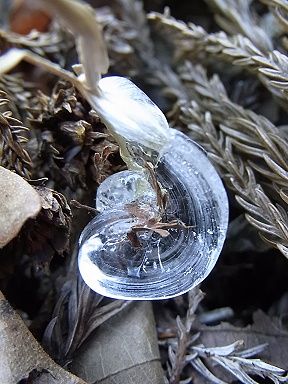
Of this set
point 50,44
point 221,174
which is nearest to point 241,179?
point 221,174

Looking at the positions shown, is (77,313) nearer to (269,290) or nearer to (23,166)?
(23,166)

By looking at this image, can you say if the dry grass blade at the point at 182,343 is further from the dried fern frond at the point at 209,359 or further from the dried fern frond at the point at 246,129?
the dried fern frond at the point at 246,129

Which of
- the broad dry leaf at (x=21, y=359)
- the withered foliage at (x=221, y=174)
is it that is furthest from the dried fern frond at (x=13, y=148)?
the broad dry leaf at (x=21, y=359)

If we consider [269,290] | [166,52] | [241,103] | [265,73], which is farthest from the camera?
[166,52]

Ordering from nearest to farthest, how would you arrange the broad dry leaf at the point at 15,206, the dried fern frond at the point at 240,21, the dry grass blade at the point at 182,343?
the broad dry leaf at the point at 15,206 → the dry grass blade at the point at 182,343 → the dried fern frond at the point at 240,21

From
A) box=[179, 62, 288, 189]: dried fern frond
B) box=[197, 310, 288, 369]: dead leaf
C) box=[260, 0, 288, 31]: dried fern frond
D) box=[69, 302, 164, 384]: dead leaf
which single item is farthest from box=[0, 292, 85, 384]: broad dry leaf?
box=[260, 0, 288, 31]: dried fern frond

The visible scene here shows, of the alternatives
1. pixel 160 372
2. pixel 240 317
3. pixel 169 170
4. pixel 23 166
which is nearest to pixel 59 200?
pixel 23 166
